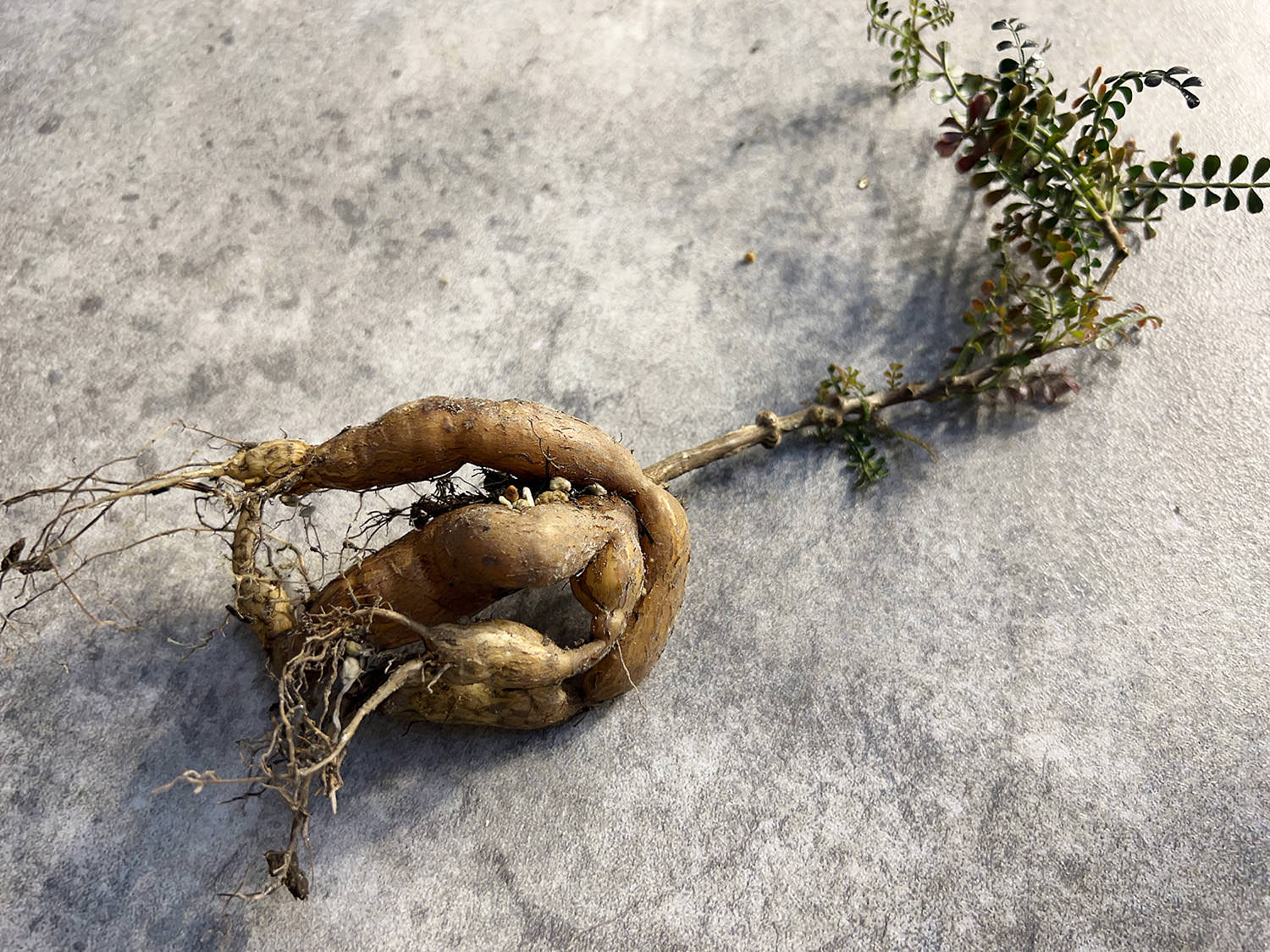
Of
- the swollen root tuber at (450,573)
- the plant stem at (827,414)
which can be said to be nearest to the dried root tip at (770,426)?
the plant stem at (827,414)

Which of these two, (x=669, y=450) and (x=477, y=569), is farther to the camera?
(x=669, y=450)

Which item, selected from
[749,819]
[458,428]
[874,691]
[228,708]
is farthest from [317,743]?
[874,691]

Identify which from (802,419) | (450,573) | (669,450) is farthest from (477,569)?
(802,419)

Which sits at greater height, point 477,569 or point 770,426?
point 477,569

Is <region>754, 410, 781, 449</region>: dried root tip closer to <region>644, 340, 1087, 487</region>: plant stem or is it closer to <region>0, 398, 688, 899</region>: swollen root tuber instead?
<region>644, 340, 1087, 487</region>: plant stem

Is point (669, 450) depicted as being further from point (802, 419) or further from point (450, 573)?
point (450, 573)
